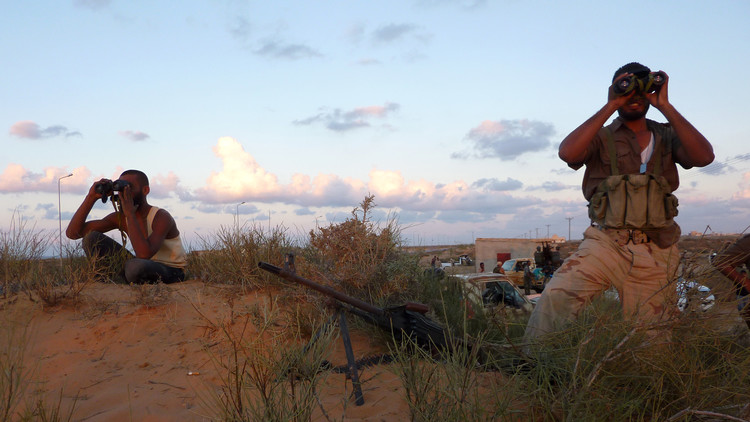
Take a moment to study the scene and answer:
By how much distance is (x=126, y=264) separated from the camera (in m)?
5.67

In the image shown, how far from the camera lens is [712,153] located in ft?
11.3

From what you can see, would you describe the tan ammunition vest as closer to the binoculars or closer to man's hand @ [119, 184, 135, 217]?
the binoculars

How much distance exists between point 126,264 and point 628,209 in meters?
4.87

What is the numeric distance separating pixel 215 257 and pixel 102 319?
1781 millimetres

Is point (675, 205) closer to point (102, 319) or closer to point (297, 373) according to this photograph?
point (297, 373)

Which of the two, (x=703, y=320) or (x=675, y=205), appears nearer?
(x=703, y=320)

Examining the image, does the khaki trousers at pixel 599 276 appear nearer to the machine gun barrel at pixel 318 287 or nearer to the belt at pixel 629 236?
the belt at pixel 629 236

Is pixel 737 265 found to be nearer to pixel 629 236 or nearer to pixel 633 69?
pixel 629 236

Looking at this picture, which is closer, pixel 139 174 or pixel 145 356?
pixel 145 356

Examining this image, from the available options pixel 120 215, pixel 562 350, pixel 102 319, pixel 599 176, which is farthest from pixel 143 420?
pixel 120 215

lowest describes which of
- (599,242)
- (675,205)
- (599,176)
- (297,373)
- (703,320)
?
(297,373)

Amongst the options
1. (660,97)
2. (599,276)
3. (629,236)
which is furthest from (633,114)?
(599,276)

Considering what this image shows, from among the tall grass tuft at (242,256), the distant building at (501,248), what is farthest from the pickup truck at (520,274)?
the tall grass tuft at (242,256)

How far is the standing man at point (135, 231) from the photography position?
18.6 feet
